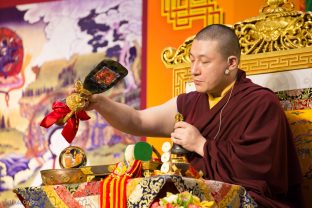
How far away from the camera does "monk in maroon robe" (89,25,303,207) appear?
109 inches

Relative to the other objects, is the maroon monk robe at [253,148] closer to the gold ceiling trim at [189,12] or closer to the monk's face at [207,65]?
the monk's face at [207,65]

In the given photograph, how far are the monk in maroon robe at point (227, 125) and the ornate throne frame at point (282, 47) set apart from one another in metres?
0.21

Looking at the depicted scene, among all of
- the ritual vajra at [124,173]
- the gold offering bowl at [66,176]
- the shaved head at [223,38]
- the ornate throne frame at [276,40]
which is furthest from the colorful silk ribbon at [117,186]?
the ornate throne frame at [276,40]

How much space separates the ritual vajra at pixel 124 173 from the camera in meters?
2.32

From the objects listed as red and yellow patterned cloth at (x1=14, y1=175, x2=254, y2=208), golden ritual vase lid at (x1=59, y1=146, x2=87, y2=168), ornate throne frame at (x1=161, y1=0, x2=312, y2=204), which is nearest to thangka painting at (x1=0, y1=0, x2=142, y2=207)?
ornate throne frame at (x1=161, y1=0, x2=312, y2=204)

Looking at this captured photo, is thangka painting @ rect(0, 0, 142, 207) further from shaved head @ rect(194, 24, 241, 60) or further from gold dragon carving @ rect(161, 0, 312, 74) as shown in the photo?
shaved head @ rect(194, 24, 241, 60)

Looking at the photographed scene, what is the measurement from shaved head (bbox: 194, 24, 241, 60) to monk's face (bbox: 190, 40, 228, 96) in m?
0.02

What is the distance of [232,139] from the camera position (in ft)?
9.41

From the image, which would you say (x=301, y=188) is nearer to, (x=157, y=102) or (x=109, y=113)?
(x=109, y=113)

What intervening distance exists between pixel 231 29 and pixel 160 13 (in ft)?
4.12

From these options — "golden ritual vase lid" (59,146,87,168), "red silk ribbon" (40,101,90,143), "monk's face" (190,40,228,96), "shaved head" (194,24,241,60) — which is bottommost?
"golden ritual vase lid" (59,146,87,168)

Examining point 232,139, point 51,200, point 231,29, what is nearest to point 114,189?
point 51,200

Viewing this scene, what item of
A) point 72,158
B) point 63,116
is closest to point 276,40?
point 63,116

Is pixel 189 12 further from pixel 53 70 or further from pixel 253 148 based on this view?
pixel 253 148
